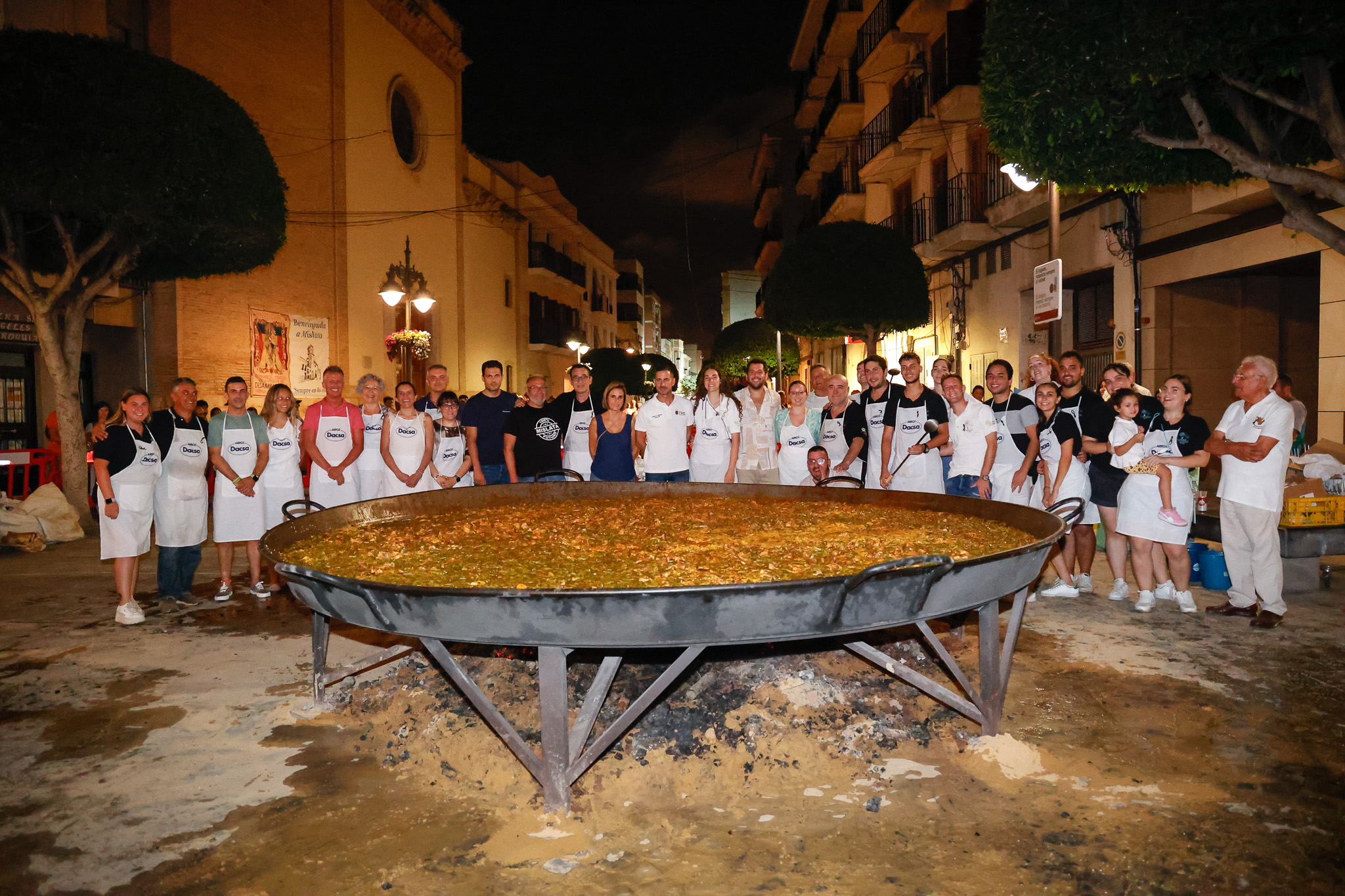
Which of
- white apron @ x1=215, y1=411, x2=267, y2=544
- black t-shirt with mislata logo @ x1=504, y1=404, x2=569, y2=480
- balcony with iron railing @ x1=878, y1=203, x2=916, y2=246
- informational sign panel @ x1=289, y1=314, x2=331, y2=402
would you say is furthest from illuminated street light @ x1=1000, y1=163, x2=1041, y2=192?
informational sign panel @ x1=289, y1=314, x2=331, y2=402

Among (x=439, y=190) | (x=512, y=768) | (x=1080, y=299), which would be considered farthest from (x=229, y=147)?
(x=439, y=190)

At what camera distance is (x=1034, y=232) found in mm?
17469

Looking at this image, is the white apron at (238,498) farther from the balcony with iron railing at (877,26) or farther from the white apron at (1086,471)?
the balcony with iron railing at (877,26)

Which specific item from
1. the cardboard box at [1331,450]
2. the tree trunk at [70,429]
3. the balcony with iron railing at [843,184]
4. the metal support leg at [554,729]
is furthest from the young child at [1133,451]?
the balcony with iron railing at [843,184]

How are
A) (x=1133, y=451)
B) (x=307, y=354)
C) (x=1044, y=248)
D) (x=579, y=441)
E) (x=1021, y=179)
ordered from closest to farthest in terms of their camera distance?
(x=1133, y=451)
(x=579, y=441)
(x=1021, y=179)
(x=1044, y=248)
(x=307, y=354)

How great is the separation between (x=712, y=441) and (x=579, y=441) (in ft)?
4.31

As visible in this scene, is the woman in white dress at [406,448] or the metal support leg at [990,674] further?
the woman in white dress at [406,448]

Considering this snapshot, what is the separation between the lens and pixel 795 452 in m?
8.36

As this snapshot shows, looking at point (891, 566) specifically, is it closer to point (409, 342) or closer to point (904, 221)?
point (409, 342)

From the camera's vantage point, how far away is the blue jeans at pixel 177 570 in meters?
7.25

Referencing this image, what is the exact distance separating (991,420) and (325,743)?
5.77 meters

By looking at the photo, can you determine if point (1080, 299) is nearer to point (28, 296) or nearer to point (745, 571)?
point (745, 571)

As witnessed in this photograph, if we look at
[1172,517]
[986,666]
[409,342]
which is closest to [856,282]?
[409,342]

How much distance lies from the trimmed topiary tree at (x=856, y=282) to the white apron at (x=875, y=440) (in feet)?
44.0
